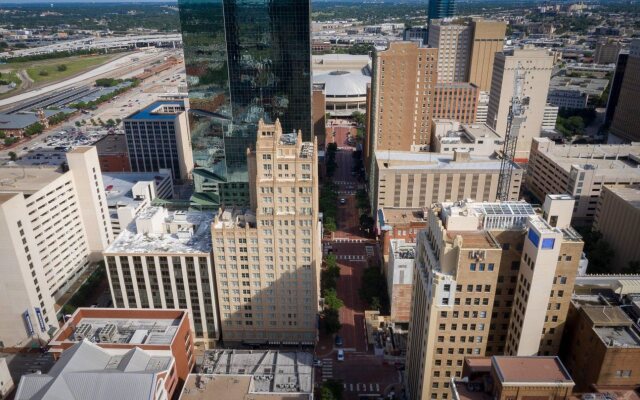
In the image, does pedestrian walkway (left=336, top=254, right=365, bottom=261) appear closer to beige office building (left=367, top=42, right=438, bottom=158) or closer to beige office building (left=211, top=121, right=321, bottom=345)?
beige office building (left=211, top=121, right=321, bottom=345)

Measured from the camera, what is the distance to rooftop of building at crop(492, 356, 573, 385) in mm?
55753

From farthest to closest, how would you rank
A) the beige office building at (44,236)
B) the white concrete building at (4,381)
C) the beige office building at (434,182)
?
the beige office building at (434,182) → the beige office building at (44,236) → the white concrete building at (4,381)

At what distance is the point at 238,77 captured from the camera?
479 ft

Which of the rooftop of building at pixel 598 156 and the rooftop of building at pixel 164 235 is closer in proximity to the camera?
the rooftop of building at pixel 164 235

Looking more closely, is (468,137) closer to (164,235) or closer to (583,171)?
(583,171)

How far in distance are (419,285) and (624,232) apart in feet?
314

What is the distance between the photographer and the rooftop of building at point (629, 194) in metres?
138

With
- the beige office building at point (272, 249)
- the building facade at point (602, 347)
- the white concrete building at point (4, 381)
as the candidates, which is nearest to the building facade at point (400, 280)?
the beige office building at point (272, 249)

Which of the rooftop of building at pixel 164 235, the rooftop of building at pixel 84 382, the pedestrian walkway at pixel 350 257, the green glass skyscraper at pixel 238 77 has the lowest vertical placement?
the pedestrian walkway at pixel 350 257

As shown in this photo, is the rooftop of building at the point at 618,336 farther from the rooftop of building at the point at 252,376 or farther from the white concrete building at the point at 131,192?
the white concrete building at the point at 131,192

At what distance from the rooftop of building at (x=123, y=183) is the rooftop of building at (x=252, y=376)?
88.7 meters

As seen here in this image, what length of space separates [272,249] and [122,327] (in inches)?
1402

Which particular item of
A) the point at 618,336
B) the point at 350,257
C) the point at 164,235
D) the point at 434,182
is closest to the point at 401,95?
the point at 434,182

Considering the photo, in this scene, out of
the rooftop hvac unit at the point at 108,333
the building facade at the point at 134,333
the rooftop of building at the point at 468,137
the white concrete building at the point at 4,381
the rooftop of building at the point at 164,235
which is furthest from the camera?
the rooftop of building at the point at 468,137
